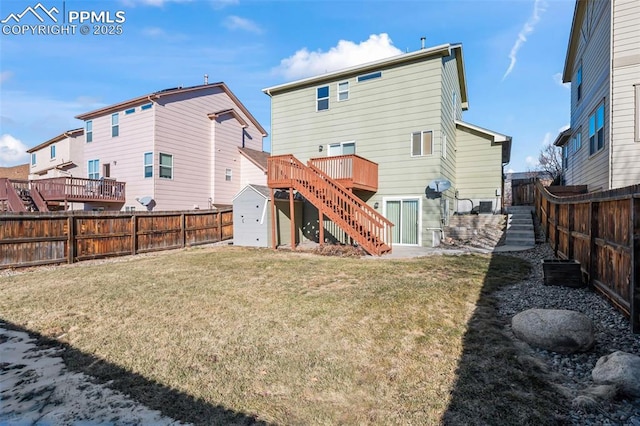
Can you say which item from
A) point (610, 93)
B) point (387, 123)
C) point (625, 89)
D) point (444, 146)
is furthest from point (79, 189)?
point (625, 89)

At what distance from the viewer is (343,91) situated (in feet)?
48.2

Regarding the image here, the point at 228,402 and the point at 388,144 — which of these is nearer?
the point at 228,402

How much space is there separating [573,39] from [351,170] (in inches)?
455

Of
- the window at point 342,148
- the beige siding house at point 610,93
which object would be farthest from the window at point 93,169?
the beige siding house at point 610,93

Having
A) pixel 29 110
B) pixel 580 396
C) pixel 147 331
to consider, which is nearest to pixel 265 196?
pixel 29 110

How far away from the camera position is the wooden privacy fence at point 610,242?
3.64 m

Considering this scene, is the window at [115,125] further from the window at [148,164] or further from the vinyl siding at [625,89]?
the vinyl siding at [625,89]

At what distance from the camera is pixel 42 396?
9.82 feet

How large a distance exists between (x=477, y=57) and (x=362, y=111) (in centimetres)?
746

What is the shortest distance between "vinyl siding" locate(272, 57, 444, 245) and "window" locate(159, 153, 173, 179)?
7.32 meters

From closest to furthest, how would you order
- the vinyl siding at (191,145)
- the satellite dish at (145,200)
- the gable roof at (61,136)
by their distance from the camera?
the satellite dish at (145,200) < the vinyl siding at (191,145) < the gable roof at (61,136)

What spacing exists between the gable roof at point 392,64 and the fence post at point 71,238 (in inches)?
414

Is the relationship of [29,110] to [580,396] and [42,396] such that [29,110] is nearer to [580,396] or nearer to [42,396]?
[42,396]

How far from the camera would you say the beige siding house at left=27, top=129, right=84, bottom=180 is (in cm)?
2314
